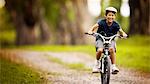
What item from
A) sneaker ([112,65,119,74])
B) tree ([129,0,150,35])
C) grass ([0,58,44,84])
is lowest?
grass ([0,58,44,84])

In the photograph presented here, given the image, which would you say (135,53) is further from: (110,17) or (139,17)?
(110,17)

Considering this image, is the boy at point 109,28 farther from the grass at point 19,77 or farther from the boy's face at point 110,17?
the grass at point 19,77

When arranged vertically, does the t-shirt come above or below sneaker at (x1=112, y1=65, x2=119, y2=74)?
above

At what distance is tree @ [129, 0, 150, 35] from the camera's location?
11.3 metres

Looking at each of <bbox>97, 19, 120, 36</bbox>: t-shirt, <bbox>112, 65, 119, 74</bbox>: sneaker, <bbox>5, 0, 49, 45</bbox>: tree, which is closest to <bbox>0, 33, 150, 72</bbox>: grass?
<bbox>112, 65, 119, 74</bbox>: sneaker

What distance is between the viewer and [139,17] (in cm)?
1391

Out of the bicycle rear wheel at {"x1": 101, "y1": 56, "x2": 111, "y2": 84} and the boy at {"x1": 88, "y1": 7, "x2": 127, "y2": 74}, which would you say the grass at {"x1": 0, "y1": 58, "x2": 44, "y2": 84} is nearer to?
the bicycle rear wheel at {"x1": 101, "y1": 56, "x2": 111, "y2": 84}

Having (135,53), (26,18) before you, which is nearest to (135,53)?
(135,53)

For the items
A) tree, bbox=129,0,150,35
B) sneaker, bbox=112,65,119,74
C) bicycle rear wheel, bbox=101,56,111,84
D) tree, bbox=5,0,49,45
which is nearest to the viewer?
bicycle rear wheel, bbox=101,56,111,84

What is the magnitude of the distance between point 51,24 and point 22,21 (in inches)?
284

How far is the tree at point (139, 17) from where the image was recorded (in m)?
11.3

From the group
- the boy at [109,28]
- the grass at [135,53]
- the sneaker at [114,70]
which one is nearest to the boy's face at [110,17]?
the boy at [109,28]

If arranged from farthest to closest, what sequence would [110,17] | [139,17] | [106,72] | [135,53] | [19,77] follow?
[135,53]
[139,17]
[19,77]
[106,72]
[110,17]

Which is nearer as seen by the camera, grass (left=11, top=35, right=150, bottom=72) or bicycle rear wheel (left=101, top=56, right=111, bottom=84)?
bicycle rear wheel (left=101, top=56, right=111, bottom=84)
